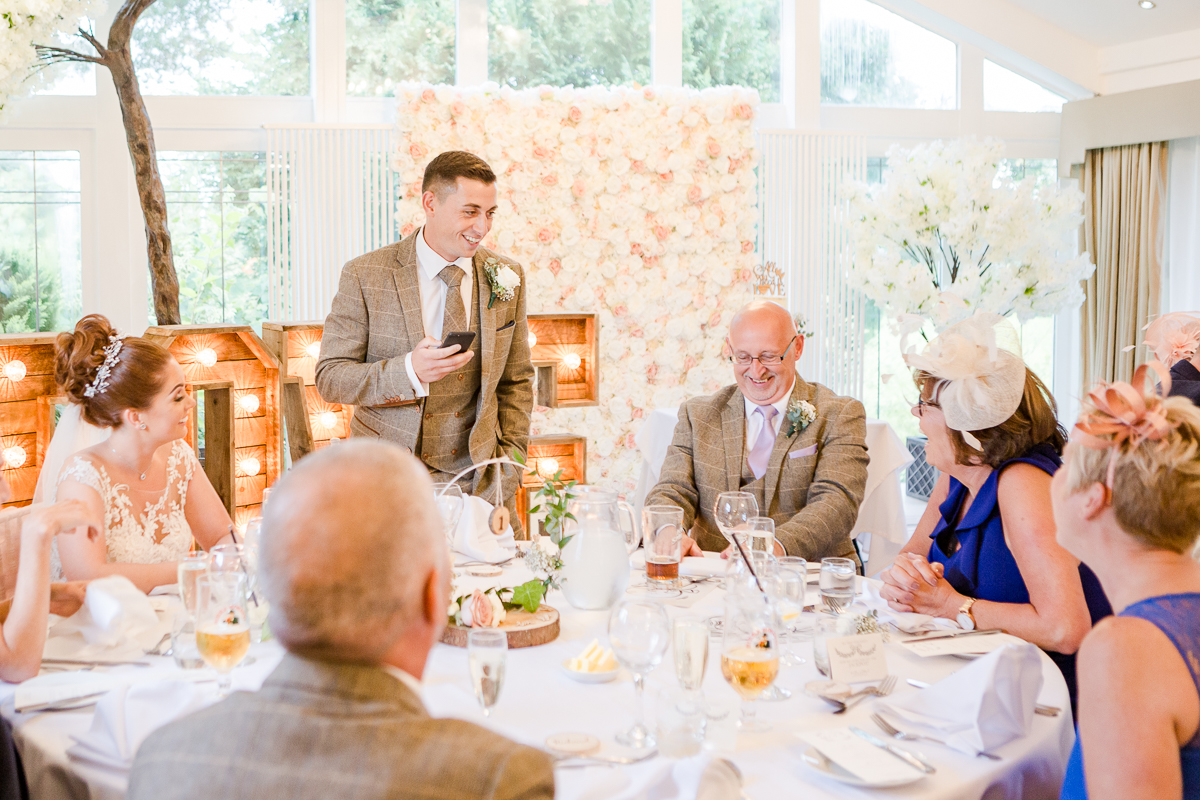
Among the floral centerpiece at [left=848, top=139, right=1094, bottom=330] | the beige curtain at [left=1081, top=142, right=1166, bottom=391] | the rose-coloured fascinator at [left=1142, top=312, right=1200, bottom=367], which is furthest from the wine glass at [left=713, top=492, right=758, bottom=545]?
the beige curtain at [left=1081, top=142, right=1166, bottom=391]

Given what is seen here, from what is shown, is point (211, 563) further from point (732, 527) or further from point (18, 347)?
point (18, 347)

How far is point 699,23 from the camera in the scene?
24.1ft

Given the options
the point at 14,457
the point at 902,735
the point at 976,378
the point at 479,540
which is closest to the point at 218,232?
the point at 14,457

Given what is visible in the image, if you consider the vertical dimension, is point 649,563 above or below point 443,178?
below

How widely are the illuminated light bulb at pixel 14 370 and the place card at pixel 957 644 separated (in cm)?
347

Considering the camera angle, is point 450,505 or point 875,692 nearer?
point 875,692

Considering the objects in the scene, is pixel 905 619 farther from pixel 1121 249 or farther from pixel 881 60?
pixel 1121 249

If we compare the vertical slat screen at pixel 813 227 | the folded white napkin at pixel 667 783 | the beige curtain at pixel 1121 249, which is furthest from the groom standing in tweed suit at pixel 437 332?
the beige curtain at pixel 1121 249

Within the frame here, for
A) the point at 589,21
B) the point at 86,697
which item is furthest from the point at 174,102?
the point at 86,697

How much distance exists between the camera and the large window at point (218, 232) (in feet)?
21.0

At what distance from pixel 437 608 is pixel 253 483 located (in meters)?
3.75

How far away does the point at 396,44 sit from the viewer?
265 inches

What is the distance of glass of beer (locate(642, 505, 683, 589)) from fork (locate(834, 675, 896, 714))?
0.70 metres

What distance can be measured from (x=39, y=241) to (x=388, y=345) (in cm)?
381
